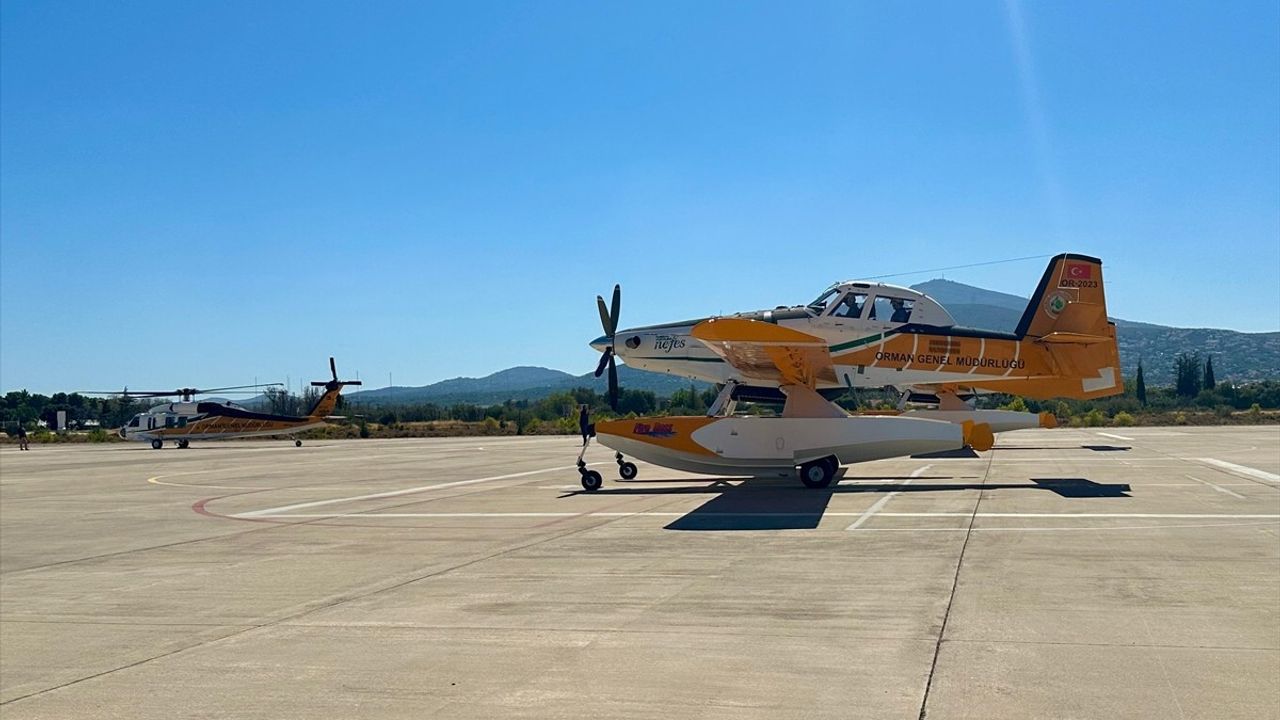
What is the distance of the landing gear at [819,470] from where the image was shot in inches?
635

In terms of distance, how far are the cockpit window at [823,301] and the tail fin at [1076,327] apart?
4.15m

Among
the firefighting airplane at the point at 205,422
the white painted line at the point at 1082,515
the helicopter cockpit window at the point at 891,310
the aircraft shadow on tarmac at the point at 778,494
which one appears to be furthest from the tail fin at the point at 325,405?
the white painted line at the point at 1082,515

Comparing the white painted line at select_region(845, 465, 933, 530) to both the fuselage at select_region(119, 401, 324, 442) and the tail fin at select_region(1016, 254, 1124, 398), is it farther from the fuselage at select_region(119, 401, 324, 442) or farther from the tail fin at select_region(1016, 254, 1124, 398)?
the fuselage at select_region(119, 401, 324, 442)

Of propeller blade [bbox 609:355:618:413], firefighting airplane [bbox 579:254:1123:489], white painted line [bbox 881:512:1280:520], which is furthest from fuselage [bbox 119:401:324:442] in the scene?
white painted line [bbox 881:512:1280:520]

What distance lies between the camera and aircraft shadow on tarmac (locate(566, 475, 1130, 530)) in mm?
12198

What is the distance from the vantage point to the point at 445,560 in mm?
9898

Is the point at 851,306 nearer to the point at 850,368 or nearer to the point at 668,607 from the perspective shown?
the point at 850,368

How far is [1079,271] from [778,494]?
33.8ft

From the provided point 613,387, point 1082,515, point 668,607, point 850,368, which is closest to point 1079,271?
point 850,368

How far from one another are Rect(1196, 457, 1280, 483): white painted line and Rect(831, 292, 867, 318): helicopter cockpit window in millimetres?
7389

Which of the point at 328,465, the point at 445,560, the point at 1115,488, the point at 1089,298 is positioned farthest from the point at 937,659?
the point at 328,465

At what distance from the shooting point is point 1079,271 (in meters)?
21.4

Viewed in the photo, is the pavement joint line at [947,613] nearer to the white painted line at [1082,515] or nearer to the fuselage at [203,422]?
the white painted line at [1082,515]

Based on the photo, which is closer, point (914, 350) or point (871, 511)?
point (871, 511)
